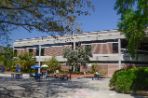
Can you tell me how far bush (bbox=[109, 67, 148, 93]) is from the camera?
80.8 feet

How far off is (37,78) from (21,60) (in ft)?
77.2

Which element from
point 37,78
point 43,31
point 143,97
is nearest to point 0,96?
point 43,31

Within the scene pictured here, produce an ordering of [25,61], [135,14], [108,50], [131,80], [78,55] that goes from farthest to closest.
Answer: [25,61] → [108,50] → [78,55] → [131,80] → [135,14]

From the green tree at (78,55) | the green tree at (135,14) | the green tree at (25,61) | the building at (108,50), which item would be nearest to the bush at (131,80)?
the green tree at (135,14)

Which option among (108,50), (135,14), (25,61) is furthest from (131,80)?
(25,61)

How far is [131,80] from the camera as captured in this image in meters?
25.0

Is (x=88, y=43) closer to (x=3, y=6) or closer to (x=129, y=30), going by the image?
(x=129, y=30)

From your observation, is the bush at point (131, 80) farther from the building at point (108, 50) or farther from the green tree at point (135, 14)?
the building at point (108, 50)

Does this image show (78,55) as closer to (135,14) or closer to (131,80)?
(131,80)

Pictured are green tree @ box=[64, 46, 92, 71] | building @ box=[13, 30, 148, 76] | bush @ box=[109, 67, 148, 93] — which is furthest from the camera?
green tree @ box=[64, 46, 92, 71]

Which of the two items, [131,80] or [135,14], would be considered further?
[131,80]

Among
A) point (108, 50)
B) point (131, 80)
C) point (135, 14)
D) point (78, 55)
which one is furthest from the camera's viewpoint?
point (108, 50)

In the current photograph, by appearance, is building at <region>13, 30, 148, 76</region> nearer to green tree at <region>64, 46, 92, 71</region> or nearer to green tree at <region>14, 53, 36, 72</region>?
green tree at <region>64, 46, 92, 71</region>

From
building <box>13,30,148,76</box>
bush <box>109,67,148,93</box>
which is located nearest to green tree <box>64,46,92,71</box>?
building <box>13,30,148,76</box>
